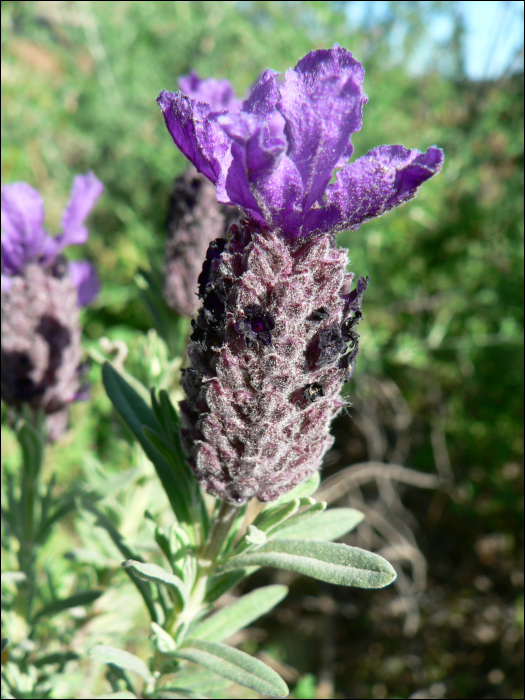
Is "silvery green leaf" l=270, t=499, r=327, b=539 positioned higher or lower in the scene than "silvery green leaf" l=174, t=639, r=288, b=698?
higher

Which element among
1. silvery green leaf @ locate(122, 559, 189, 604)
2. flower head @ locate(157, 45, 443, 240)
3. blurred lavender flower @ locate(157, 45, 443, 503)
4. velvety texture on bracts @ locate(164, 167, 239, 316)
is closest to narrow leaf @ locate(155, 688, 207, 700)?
silvery green leaf @ locate(122, 559, 189, 604)

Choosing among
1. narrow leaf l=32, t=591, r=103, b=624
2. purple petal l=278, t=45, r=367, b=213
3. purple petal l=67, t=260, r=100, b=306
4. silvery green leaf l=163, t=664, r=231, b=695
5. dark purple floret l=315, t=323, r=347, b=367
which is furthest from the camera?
purple petal l=67, t=260, r=100, b=306

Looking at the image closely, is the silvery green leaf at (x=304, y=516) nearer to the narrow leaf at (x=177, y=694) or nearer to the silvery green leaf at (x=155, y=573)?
the silvery green leaf at (x=155, y=573)

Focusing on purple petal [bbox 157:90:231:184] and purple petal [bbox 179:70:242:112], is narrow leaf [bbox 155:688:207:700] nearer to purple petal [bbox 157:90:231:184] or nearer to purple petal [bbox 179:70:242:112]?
purple petal [bbox 157:90:231:184]

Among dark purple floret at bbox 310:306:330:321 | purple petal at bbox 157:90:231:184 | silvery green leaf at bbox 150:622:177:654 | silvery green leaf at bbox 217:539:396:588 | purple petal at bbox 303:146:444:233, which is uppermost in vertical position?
purple petal at bbox 157:90:231:184

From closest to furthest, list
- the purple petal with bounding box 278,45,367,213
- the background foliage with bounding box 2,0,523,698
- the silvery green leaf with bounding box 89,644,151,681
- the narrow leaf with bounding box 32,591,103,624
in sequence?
the purple petal with bounding box 278,45,367,213, the silvery green leaf with bounding box 89,644,151,681, the narrow leaf with bounding box 32,591,103,624, the background foliage with bounding box 2,0,523,698

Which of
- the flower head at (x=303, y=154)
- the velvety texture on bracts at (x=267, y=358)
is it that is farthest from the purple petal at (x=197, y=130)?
the velvety texture on bracts at (x=267, y=358)

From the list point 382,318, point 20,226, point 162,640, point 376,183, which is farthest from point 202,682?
point 382,318
